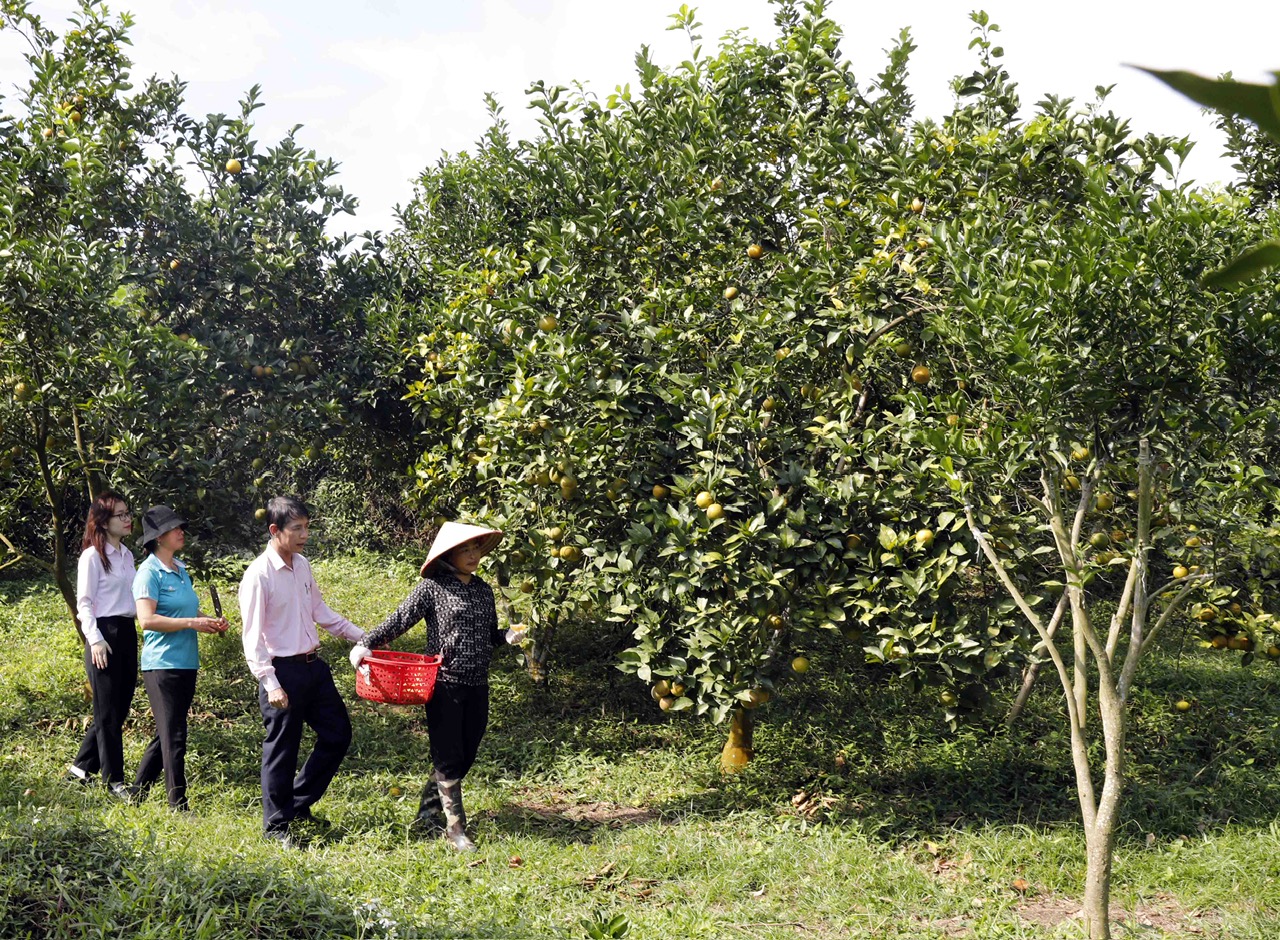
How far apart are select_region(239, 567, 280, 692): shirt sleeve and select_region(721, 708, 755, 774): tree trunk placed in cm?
248

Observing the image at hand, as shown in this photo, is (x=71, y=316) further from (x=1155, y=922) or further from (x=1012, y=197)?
(x=1155, y=922)

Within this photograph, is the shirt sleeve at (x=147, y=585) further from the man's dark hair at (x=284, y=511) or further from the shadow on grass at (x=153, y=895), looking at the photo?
the shadow on grass at (x=153, y=895)

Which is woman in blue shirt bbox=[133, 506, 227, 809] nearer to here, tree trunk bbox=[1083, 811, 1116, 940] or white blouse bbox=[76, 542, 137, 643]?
white blouse bbox=[76, 542, 137, 643]

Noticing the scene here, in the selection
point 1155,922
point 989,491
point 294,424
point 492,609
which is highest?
point 294,424

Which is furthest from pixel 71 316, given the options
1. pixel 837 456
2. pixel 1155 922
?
pixel 1155 922

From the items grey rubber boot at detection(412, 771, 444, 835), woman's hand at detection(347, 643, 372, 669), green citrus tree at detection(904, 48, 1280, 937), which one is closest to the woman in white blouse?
woman's hand at detection(347, 643, 372, 669)

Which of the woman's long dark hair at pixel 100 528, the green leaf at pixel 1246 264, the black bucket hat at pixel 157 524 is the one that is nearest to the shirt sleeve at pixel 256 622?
the black bucket hat at pixel 157 524

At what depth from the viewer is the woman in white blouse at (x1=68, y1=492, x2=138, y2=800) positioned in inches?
216

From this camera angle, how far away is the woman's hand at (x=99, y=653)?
538cm

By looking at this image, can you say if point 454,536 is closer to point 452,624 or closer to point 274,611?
point 452,624

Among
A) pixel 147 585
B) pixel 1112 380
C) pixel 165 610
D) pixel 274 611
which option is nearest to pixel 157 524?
pixel 147 585

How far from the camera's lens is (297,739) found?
16.5 ft

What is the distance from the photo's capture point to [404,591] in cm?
1046

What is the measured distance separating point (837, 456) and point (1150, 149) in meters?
1.93
